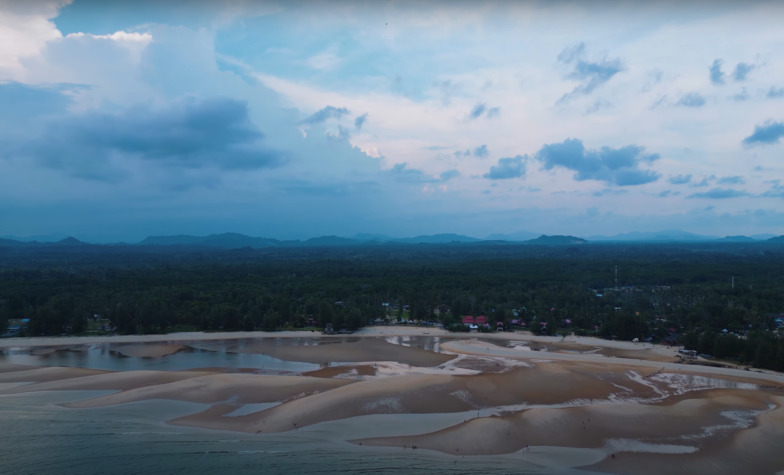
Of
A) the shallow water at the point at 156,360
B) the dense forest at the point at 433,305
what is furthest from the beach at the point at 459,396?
the dense forest at the point at 433,305

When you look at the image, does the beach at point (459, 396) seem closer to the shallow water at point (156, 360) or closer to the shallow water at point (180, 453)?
the shallow water at point (156, 360)

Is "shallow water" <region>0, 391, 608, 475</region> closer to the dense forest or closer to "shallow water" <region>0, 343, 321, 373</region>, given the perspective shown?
"shallow water" <region>0, 343, 321, 373</region>

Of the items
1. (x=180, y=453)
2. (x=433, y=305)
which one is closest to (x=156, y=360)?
(x=180, y=453)

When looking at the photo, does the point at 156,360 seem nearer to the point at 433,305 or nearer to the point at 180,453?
the point at 180,453

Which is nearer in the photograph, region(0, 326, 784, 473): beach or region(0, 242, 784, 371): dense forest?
region(0, 326, 784, 473): beach

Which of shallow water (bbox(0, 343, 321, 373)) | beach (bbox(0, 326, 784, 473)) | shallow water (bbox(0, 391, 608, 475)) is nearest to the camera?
shallow water (bbox(0, 391, 608, 475))

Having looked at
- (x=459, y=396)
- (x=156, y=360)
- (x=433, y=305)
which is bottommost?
(x=156, y=360)

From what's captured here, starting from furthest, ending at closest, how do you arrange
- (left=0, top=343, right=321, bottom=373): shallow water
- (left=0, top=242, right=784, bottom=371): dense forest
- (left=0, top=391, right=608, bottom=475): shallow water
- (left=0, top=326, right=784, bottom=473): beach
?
(left=0, top=242, right=784, bottom=371): dense forest < (left=0, top=343, right=321, bottom=373): shallow water < (left=0, top=326, right=784, bottom=473): beach < (left=0, top=391, right=608, bottom=475): shallow water

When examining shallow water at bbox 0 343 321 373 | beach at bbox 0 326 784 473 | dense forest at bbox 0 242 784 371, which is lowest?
shallow water at bbox 0 343 321 373

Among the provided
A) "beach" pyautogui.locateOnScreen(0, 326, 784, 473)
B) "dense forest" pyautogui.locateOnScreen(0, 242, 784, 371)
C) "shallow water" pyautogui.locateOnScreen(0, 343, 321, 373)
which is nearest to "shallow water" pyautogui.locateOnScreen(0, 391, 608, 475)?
"beach" pyautogui.locateOnScreen(0, 326, 784, 473)
